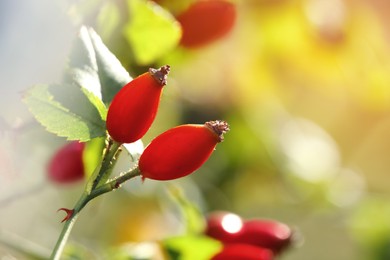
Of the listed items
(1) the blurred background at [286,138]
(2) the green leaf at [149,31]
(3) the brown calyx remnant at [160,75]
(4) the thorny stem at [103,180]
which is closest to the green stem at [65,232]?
(4) the thorny stem at [103,180]

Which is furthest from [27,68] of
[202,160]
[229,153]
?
[229,153]

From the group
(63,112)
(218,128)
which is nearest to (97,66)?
(63,112)

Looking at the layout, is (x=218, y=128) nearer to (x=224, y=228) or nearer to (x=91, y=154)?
(x=91, y=154)

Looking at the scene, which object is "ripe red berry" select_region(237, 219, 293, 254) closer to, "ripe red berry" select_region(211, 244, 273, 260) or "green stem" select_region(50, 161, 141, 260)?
"ripe red berry" select_region(211, 244, 273, 260)

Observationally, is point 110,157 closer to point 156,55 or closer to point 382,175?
point 156,55

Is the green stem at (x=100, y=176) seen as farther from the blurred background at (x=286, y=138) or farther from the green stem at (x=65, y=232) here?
the blurred background at (x=286, y=138)

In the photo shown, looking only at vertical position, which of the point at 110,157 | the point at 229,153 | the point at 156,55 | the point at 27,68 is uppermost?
the point at 229,153
